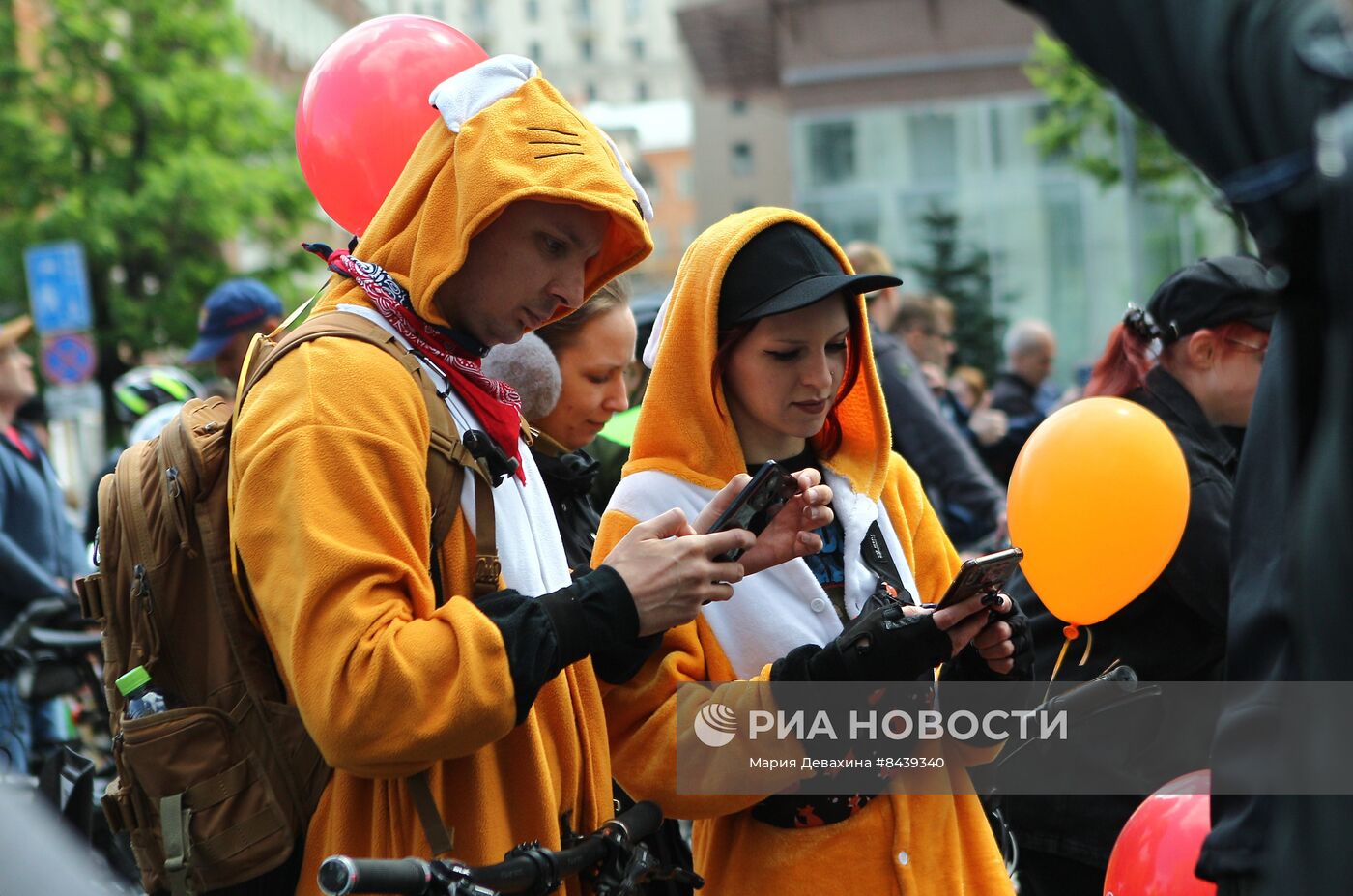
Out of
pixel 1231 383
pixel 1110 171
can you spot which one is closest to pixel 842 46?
pixel 1110 171

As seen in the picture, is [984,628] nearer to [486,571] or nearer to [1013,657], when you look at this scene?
[1013,657]

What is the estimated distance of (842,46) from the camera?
23.1m

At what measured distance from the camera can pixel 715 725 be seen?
2.71 metres

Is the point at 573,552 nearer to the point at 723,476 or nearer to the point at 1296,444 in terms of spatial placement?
the point at 723,476

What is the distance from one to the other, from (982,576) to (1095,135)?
89.6 ft

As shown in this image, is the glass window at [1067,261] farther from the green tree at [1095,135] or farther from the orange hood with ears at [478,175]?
the orange hood with ears at [478,175]

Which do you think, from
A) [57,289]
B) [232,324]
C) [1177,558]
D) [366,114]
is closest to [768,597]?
[1177,558]

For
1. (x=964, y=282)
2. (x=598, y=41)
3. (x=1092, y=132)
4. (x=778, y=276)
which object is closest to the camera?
(x=778, y=276)

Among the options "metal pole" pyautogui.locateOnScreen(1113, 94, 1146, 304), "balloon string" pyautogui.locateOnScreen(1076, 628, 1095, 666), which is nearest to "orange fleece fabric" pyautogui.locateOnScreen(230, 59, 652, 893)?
"balloon string" pyautogui.locateOnScreen(1076, 628, 1095, 666)

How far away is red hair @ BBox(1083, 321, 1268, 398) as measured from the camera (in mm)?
3727

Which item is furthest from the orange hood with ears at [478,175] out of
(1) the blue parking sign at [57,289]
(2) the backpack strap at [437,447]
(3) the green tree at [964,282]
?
(3) the green tree at [964,282]

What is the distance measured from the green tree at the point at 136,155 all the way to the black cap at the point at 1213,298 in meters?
24.5

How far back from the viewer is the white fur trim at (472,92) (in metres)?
2.48

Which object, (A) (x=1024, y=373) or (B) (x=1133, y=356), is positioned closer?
(B) (x=1133, y=356)
